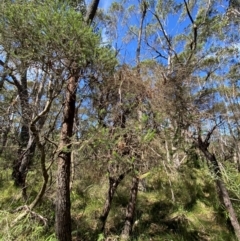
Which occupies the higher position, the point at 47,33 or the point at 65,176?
the point at 47,33

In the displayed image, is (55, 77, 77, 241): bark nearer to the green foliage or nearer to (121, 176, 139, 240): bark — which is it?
the green foliage

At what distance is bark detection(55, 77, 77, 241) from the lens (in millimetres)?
4359

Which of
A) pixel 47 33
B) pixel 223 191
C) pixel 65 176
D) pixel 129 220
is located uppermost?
pixel 47 33

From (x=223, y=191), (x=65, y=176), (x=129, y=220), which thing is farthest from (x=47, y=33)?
(x=223, y=191)

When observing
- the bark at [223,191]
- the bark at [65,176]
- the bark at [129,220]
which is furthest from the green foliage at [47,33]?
the bark at [223,191]

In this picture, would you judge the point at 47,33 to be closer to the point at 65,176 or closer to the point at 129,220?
the point at 65,176

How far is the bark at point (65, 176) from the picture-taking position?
172 inches

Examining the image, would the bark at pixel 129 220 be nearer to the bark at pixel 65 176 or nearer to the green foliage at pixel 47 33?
the bark at pixel 65 176

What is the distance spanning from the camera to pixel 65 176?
456 cm

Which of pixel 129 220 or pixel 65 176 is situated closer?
pixel 65 176

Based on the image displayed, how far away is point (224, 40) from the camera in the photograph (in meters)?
8.49

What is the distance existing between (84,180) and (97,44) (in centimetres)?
401

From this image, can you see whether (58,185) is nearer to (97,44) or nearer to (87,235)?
(87,235)

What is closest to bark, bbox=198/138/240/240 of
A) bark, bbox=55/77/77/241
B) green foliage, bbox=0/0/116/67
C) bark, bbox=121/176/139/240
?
bark, bbox=121/176/139/240
